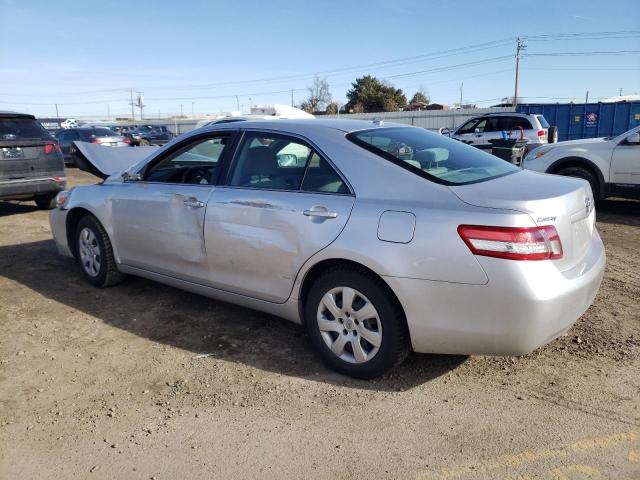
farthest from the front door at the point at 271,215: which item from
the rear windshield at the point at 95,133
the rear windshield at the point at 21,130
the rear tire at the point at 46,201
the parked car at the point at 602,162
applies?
the rear windshield at the point at 95,133

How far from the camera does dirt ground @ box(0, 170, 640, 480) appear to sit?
2.56 m

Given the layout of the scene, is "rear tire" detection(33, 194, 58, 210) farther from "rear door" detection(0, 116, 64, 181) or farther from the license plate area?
the license plate area

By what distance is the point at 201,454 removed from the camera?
8.70ft

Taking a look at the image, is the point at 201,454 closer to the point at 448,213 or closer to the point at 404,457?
the point at 404,457

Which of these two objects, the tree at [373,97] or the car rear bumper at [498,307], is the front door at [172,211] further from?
the tree at [373,97]

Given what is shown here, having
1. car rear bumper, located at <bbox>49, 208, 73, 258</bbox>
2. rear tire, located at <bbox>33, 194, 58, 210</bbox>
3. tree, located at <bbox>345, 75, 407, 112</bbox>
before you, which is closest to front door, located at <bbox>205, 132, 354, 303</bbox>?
car rear bumper, located at <bbox>49, 208, 73, 258</bbox>

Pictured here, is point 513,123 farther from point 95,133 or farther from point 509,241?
point 95,133

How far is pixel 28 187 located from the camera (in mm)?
8492

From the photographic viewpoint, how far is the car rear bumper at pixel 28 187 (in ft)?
26.9

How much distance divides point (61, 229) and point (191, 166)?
1736 mm

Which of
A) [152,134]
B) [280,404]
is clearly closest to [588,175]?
[280,404]

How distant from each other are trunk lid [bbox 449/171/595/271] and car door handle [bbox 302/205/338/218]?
2.40 feet

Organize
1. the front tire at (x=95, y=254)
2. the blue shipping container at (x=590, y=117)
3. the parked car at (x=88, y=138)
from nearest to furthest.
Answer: the front tire at (x=95, y=254) < the parked car at (x=88, y=138) < the blue shipping container at (x=590, y=117)

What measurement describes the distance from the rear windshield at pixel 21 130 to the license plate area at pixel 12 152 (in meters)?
0.16
